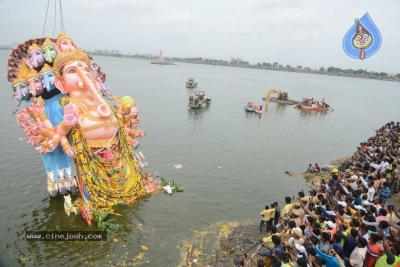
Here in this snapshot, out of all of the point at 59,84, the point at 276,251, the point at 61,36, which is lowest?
the point at 276,251

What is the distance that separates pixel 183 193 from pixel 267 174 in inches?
249

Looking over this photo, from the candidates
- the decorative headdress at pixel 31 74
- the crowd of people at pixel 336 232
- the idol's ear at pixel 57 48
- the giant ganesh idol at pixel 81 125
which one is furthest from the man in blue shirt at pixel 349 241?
the idol's ear at pixel 57 48

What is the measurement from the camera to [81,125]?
512 inches

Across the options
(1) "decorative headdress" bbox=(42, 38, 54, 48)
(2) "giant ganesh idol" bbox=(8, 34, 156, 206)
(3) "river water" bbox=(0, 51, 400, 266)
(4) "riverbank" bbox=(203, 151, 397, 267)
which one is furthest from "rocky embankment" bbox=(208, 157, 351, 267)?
(1) "decorative headdress" bbox=(42, 38, 54, 48)

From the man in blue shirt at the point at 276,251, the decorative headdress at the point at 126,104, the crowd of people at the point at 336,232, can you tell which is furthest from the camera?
the decorative headdress at the point at 126,104

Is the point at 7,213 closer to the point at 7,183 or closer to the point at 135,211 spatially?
the point at 7,183

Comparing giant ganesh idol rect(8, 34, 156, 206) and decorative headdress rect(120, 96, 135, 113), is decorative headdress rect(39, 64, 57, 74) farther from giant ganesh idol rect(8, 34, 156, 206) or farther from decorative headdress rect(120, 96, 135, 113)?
decorative headdress rect(120, 96, 135, 113)

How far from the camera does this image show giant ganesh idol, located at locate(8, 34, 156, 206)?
41.4 ft

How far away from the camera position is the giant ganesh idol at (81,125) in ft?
41.4

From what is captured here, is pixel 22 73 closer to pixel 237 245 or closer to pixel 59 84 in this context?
pixel 59 84

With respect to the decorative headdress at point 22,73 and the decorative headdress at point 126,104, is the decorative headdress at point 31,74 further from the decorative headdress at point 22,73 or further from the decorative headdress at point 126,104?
the decorative headdress at point 126,104

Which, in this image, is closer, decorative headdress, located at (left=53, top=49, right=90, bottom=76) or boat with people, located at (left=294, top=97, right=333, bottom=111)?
decorative headdress, located at (left=53, top=49, right=90, bottom=76)

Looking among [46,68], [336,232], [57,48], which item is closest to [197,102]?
[57,48]

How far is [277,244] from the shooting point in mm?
7609
